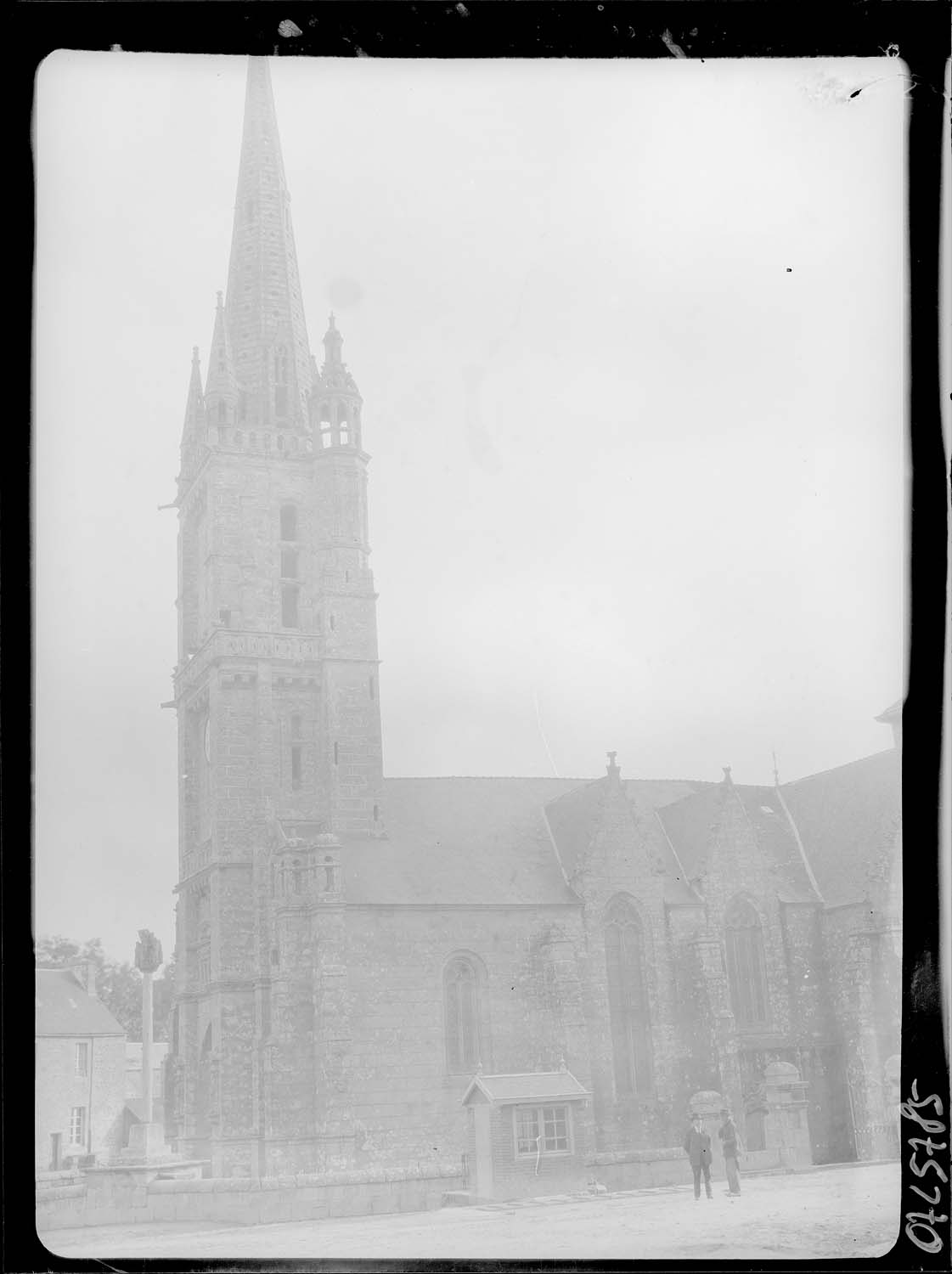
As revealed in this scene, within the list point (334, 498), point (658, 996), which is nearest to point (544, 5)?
point (334, 498)

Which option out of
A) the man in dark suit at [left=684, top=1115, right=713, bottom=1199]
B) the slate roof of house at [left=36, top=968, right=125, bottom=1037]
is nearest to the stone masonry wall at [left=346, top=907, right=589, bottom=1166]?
the man in dark suit at [left=684, top=1115, right=713, bottom=1199]

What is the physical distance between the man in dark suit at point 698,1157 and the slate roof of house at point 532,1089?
13.6ft

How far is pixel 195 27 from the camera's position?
5.73 metres

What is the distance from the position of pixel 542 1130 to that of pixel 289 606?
11742mm

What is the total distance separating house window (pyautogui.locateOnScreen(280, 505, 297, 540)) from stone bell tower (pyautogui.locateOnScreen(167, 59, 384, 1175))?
4 centimetres

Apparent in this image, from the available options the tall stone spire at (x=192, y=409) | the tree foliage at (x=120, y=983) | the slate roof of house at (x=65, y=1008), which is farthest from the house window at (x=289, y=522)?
the slate roof of house at (x=65, y=1008)

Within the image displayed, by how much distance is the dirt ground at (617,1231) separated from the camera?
586 cm

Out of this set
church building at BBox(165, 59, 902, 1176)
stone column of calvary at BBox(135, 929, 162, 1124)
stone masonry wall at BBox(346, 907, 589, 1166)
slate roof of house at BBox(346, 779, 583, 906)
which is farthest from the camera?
slate roof of house at BBox(346, 779, 583, 906)

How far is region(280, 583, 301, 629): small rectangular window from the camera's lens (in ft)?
79.5

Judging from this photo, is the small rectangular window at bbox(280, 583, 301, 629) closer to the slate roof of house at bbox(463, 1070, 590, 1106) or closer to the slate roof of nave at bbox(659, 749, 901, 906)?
the slate roof of nave at bbox(659, 749, 901, 906)

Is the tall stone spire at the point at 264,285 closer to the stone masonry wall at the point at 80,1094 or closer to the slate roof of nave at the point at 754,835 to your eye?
the stone masonry wall at the point at 80,1094

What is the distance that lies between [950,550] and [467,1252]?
4093mm

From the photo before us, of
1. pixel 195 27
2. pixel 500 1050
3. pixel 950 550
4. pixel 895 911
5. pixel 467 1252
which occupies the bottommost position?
pixel 500 1050

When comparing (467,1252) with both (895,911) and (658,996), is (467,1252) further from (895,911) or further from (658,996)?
(658,996)
